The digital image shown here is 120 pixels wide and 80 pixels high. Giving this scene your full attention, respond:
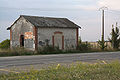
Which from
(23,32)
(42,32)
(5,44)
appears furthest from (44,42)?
(5,44)

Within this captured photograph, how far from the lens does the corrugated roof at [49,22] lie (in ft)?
111

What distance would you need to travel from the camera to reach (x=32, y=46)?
108 feet

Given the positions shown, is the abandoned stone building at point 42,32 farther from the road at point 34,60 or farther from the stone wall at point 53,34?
the road at point 34,60

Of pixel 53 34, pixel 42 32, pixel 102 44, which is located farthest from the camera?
pixel 102 44

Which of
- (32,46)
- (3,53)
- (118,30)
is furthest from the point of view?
(118,30)

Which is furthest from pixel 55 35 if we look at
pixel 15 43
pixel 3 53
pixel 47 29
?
pixel 3 53

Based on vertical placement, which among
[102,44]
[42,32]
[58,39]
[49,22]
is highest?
[49,22]

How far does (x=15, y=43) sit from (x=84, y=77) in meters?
28.6

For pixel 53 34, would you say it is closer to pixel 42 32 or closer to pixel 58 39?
pixel 58 39

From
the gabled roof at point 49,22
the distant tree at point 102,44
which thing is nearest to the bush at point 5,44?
the gabled roof at point 49,22

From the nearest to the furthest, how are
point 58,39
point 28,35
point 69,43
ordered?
point 28,35, point 58,39, point 69,43

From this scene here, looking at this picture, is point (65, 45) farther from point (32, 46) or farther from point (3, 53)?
point (3, 53)

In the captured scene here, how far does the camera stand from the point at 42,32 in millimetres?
33562

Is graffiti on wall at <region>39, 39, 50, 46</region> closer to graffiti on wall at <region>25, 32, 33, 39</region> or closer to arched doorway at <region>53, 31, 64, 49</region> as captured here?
arched doorway at <region>53, 31, 64, 49</region>
